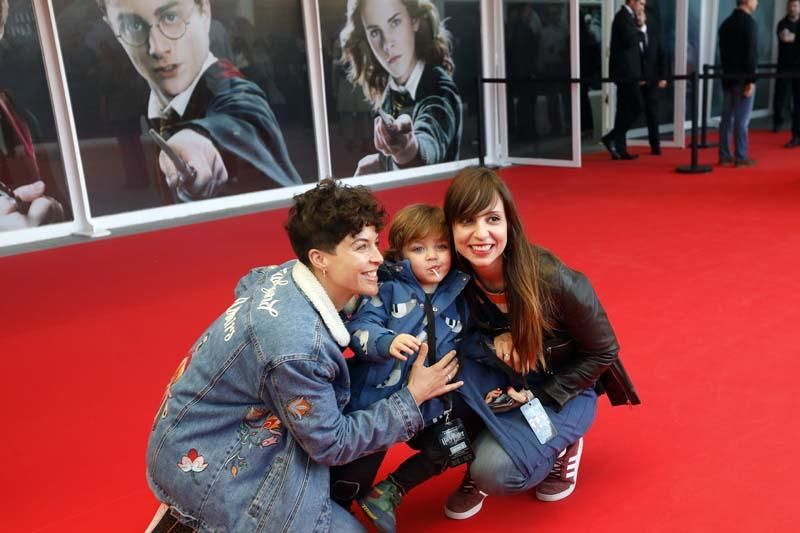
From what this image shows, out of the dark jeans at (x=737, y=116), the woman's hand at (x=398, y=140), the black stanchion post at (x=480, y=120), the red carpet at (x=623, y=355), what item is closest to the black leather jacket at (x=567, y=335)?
the red carpet at (x=623, y=355)

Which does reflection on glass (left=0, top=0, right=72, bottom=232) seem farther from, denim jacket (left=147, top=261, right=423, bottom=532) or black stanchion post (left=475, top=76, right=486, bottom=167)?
denim jacket (left=147, top=261, right=423, bottom=532)

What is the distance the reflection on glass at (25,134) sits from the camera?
5.73 metres

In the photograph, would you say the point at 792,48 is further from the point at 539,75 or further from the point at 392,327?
the point at 392,327

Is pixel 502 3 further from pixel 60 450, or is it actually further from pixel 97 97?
pixel 60 450

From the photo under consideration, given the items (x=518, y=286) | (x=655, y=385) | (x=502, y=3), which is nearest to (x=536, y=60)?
(x=502, y=3)

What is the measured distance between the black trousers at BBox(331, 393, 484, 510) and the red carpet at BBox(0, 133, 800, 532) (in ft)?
0.63

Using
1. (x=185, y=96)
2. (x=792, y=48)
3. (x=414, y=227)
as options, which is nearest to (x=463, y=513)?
(x=414, y=227)

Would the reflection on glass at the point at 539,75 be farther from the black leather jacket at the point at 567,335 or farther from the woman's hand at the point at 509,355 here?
the woman's hand at the point at 509,355

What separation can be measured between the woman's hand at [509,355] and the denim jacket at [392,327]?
5.2 inches

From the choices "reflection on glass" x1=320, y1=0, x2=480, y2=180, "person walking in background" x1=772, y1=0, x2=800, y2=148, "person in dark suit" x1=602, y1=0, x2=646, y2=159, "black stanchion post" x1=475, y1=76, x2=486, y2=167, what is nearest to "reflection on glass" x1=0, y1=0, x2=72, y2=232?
"reflection on glass" x1=320, y1=0, x2=480, y2=180

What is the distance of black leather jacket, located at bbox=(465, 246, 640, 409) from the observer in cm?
207

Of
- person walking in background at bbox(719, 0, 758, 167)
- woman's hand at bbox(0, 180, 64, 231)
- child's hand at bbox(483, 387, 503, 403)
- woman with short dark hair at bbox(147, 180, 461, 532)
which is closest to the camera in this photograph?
woman with short dark hair at bbox(147, 180, 461, 532)

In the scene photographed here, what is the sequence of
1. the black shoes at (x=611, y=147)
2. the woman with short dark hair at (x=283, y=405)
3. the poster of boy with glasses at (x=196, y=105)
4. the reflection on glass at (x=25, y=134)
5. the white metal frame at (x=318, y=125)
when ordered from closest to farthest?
the woman with short dark hair at (x=283, y=405) → the reflection on glass at (x=25, y=134) → the white metal frame at (x=318, y=125) → the poster of boy with glasses at (x=196, y=105) → the black shoes at (x=611, y=147)

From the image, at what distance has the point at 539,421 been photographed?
82.7 inches
